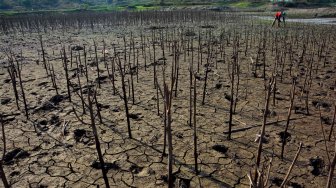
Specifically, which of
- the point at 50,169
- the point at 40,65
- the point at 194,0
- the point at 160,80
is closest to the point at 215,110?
the point at 160,80

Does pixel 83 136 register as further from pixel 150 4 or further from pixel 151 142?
pixel 150 4

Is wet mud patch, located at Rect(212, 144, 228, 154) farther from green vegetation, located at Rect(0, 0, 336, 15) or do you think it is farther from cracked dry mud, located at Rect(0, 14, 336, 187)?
green vegetation, located at Rect(0, 0, 336, 15)

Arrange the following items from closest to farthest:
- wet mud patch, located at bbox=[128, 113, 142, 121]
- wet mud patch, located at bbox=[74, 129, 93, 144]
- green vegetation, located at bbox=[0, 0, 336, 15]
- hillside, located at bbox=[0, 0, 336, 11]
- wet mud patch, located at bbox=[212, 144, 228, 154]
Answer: wet mud patch, located at bbox=[212, 144, 228, 154], wet mud patch, located at bbox=[74, 129, 93, 144], wet mud patch, located at bbox=[128, 113, 142, 121], hillside, located at bbox=[0, 0, 336, 11], green vegetation, located at bbox=[0, 0, 336, 15]

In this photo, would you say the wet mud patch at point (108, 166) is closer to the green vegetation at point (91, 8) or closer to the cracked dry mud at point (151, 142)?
the cracked dry mud at point (151, 142)

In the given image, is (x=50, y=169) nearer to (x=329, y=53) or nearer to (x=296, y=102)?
(x=296, y=102)

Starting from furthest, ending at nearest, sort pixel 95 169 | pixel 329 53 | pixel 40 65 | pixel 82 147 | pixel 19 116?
pixel 329 53, pixel 40 65, pixel 19 116, pixel 82 147, pixel 95 169

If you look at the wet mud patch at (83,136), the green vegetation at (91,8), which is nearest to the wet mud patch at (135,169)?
the wet mud patch at (83,136)

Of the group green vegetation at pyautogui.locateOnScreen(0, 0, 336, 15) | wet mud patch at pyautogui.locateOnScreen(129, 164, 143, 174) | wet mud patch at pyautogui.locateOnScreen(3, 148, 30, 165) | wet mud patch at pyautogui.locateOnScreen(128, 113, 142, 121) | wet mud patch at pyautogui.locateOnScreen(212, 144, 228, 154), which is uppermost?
green vegetation at pyautogui.locateOnScreen(0, 0, 336, 15)

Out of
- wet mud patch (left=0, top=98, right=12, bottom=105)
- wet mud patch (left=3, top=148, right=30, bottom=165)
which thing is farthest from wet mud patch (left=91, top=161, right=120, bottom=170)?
wet mud patch (left=0, top=98, right=12, bottom=105)

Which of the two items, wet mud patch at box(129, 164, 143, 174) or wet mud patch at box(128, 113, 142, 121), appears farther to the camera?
wet mud patch at box(128, 113, 142, 121)
